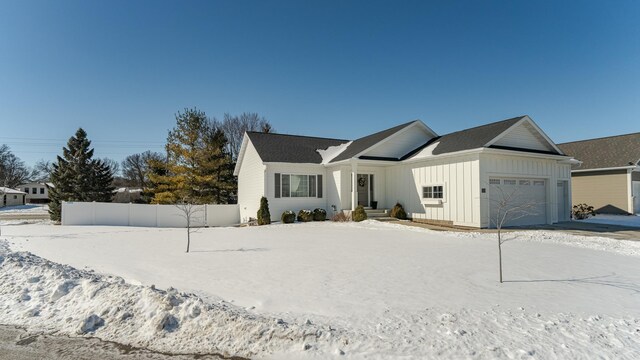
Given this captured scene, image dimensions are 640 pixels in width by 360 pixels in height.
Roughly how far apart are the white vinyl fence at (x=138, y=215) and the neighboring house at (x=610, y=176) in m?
25.6

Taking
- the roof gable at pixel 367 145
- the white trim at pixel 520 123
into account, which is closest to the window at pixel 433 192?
the white trim at pixel 520 123

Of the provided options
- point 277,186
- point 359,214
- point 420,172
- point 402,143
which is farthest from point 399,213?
point 277,186

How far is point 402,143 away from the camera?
65.9 feet

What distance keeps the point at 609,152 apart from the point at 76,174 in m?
43.2

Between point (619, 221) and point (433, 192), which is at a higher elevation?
point (433, 192)

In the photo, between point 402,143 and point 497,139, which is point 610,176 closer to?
point 497,139

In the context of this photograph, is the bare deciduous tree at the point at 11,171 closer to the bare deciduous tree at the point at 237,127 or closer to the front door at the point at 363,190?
the bare deciduous tree at the point at 237,127

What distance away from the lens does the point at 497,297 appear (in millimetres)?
5574

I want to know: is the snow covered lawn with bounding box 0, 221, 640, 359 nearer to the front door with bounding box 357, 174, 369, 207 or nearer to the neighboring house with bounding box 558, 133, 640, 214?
the front door with bounding box 357, 174, 369, 207

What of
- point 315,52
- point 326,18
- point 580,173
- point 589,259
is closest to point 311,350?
point 589,259

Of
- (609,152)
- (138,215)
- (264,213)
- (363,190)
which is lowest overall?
(138,215)

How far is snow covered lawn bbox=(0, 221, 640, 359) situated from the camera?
3979mm

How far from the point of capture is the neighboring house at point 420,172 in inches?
613

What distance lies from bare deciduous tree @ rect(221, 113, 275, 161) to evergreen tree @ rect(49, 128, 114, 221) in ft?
47.3
